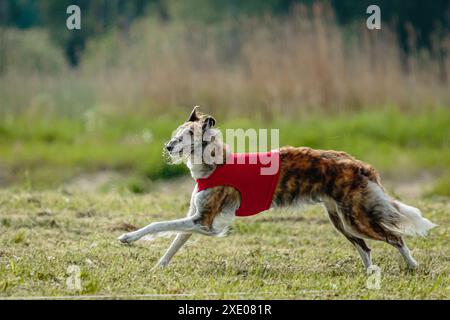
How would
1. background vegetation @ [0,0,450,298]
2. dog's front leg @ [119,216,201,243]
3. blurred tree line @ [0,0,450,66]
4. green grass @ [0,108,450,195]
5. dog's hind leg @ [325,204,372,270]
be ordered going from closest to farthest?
dog's front leg @ [119,216,201,243]
dog's hind leg @ [325,204,372,270]
background vegetation @ [0,0,450,298]
green grass @ [0,108,450,195]
blurred tree line @ [0,0,450,66]

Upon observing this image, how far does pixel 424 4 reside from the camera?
23.5 metres

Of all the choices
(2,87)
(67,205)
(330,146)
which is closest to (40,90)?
(2,87)

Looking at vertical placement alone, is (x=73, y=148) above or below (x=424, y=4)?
below

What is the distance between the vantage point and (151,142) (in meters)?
14.8

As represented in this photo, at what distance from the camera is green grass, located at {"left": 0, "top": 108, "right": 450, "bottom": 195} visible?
13805 millimetres

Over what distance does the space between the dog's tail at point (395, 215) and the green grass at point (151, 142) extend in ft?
20.1

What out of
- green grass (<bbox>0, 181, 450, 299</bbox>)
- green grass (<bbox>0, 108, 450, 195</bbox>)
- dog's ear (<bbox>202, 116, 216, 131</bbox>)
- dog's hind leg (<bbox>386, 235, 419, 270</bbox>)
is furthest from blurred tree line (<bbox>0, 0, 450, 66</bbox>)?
dog's hind leg (<bbox>386, 235, 419, 270</bbox>)

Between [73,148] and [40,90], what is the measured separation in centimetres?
247

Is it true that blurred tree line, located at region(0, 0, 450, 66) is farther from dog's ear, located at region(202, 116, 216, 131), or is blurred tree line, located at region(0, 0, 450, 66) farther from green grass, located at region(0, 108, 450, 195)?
dog's ear, located at region(202, 116, 216, 131)

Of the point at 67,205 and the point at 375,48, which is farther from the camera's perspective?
the point at 375,48

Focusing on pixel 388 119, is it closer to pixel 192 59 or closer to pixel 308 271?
pixel 192 59

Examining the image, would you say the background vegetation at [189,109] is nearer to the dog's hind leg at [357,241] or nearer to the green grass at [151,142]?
the green grass at [151,142]

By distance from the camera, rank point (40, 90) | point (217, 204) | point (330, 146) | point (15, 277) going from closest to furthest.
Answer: point (15, 277) < point (217, 204) < point (330, 146) < point (40, 90)

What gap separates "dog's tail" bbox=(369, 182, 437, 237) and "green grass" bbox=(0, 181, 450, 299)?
35cm
